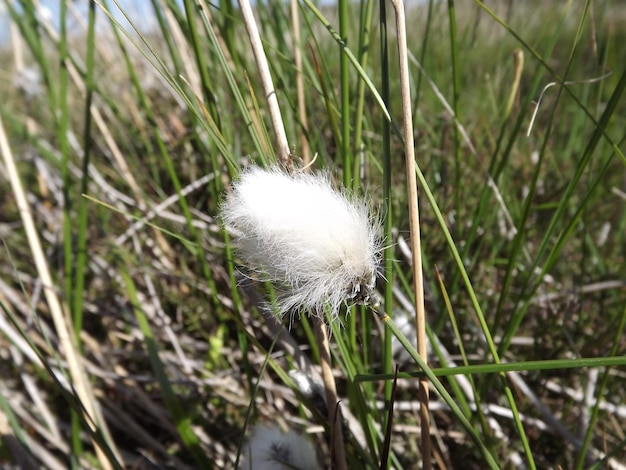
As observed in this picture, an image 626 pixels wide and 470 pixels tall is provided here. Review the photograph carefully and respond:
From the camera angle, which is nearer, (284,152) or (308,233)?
(308,233)

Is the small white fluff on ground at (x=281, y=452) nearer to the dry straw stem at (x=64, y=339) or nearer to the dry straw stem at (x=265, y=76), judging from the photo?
the dry straw stem at (x=64, y=339)

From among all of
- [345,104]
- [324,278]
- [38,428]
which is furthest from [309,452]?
[38,428]

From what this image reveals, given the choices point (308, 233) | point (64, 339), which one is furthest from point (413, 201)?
point (64, 339)

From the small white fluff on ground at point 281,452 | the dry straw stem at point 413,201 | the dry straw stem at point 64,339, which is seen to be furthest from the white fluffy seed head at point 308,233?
the dry straw stem at point 64,339

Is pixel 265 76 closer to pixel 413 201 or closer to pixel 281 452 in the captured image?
pixel 413 201

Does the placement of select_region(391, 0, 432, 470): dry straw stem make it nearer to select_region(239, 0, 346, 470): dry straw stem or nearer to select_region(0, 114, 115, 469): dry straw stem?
select_region(239, 0, 346, 470): dry straw stem

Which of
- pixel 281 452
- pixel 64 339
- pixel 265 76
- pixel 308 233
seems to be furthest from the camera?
pixel 64 339
